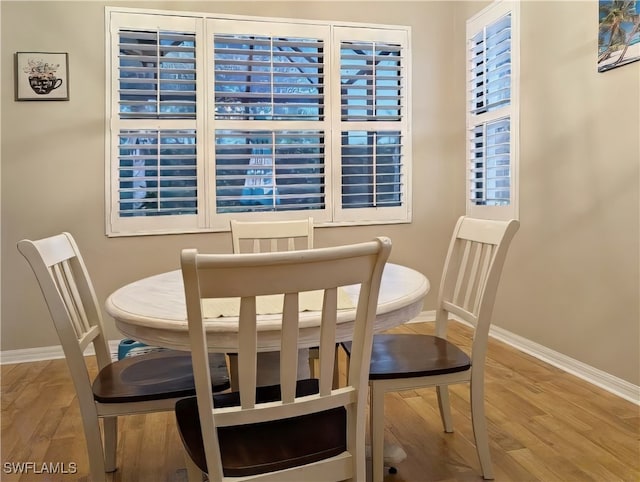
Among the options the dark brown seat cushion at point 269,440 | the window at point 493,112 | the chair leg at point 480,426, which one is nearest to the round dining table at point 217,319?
the dark brown seat cushion at point 269,440

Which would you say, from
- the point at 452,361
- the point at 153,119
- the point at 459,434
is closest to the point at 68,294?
the point at 452,361

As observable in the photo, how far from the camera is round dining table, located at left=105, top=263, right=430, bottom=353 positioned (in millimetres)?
1234

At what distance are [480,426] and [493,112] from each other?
7.75ft

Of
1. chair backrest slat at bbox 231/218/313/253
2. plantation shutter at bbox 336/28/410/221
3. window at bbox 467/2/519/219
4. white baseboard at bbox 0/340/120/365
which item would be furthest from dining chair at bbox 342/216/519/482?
white baseboard at bbox 0/340/120/365

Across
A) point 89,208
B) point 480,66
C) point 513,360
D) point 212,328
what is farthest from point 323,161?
point 212,328

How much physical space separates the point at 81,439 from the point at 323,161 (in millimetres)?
2339

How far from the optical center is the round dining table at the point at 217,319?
1234 millimetres

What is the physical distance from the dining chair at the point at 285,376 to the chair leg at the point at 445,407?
0.88 m

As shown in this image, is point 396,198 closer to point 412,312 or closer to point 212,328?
point 412,312

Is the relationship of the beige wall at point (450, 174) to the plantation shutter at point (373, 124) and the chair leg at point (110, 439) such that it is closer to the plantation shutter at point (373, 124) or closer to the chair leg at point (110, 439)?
the plantation shutter at point (373, 124)

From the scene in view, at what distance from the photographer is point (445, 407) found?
2.04 m

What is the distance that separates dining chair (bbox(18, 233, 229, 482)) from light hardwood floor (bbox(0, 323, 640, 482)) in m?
0.25

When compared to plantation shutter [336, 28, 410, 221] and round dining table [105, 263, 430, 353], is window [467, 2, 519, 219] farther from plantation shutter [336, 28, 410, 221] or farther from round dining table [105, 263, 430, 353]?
round dining table [105, 263, 430, 353]

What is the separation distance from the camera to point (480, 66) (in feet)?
11.4
